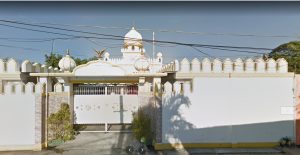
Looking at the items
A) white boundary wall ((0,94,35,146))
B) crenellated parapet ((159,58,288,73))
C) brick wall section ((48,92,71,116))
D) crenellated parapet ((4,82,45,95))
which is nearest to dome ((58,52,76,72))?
brick wall section ((48,92,71,116))

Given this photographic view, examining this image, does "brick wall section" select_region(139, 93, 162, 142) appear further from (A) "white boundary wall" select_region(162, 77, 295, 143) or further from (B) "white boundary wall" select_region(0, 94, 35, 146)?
(B) "white boundary wall" select_region(0, 94, 35, 146)

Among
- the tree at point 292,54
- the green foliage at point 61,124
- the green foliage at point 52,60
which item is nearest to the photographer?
the green foliage at point 61,124

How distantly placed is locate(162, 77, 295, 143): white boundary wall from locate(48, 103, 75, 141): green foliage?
4.17m

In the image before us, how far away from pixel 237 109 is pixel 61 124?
6502mm

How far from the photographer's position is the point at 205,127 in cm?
849

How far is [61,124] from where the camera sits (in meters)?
9.26

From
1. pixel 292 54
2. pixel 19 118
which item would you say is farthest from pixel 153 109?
pixel 292 54

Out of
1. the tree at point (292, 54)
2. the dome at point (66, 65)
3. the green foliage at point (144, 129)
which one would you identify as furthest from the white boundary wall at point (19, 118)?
the tree at point (292, 54)

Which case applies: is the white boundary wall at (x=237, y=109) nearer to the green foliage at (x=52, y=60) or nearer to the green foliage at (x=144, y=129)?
the green foliage at (x=144, y=129)

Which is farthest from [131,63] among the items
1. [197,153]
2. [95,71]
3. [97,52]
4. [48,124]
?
[197,153]

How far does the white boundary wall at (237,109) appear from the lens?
8.47 meters

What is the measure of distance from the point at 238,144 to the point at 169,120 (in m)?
2.59

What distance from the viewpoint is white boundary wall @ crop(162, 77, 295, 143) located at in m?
8.47

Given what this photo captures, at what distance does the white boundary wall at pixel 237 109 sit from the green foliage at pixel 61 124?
4.17 metres
